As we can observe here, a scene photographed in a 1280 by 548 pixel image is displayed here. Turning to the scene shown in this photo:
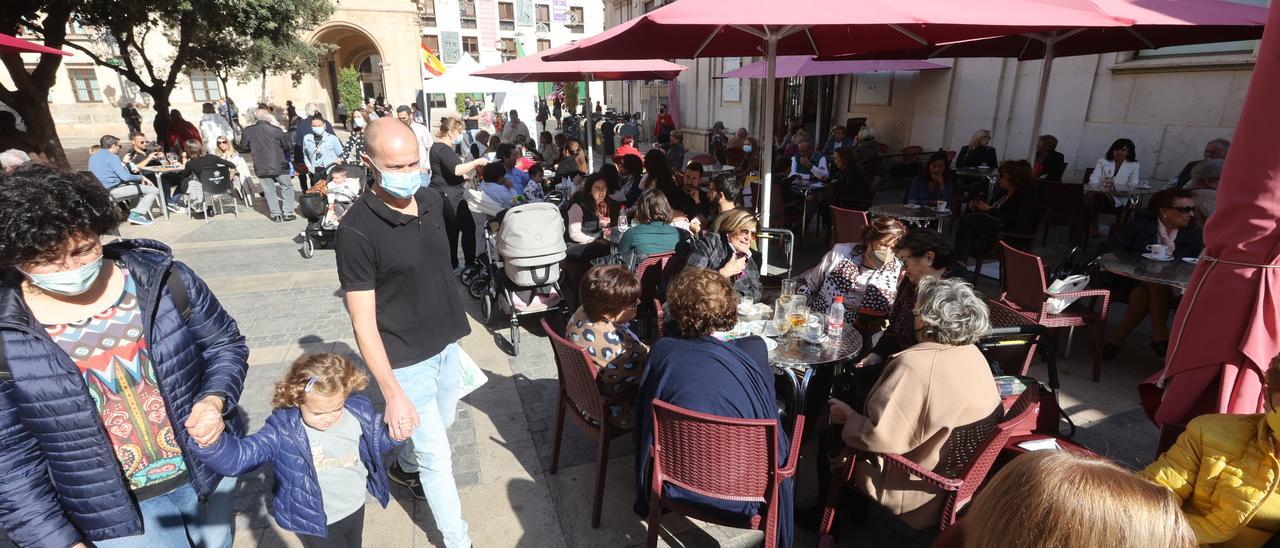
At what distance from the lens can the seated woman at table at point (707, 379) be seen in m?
2.28

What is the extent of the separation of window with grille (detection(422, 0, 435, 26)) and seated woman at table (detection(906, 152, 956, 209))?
1906 inches

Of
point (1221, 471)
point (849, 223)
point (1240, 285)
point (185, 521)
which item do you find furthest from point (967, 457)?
point (849, 223)

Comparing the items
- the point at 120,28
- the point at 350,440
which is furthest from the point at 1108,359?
the point at 120,28

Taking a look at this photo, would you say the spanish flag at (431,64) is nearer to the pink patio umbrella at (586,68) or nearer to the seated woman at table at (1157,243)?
the pink patio umbrella at (586,68)

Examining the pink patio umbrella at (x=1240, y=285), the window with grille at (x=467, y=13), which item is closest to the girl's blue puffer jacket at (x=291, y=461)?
the pink patio umbrella at (x=1240, y=285)

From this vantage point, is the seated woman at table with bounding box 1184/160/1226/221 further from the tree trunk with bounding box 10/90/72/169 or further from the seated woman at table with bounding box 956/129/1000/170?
the tree trunk with bounding box 10/90/72/169

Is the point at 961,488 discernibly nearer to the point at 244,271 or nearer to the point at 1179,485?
the point at 1179,485

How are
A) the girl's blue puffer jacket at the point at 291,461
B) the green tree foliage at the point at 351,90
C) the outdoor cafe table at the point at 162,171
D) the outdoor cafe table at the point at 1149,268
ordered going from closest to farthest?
1. the girl's blue puffer jacket at the point at 291,461
2. the outdoor cafe table at the point at 1149,268
3. the outdoor cafe table at the point at 162,171
4. the green tree foliage at the point at 351,90

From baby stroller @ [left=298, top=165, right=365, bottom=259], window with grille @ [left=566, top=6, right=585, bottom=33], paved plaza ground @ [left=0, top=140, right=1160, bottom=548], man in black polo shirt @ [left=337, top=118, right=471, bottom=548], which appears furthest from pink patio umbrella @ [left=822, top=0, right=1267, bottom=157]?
window with grille @ [left=566, top=6, right=585, bottom=33]

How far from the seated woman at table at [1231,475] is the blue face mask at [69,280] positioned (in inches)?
129

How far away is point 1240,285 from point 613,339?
260cm

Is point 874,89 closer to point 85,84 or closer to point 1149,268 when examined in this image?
point 1149,268

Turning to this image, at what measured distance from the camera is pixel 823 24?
11.0 feet

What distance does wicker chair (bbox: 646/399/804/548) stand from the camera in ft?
7.05
